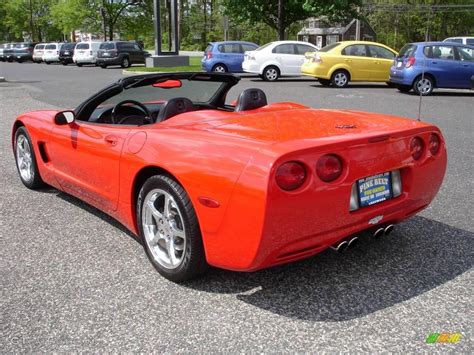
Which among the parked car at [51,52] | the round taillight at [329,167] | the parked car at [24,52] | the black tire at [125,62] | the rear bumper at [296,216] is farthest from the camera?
the parked car at [24,52]

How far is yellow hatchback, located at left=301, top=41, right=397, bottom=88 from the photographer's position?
16.3 metres

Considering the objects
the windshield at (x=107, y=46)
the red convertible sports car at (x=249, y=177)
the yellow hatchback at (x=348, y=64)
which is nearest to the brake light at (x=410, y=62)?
the yellow hatchback at (x=348, y=64)

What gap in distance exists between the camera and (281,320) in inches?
106

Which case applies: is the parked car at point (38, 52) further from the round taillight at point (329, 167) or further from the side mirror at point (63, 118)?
the round taillight at point (329, 167)

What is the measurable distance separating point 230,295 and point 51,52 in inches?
1575

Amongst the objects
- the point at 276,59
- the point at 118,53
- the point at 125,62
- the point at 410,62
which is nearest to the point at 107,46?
the point at 118,53

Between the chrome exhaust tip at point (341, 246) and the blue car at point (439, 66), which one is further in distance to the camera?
the blue car at point (439, 66)

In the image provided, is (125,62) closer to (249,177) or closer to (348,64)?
(348,64)

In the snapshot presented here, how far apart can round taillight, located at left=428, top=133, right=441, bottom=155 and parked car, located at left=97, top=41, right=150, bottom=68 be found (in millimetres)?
29436

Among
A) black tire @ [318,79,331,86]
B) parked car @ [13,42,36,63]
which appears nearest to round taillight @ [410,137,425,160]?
Answer: black tire @ [318,79,331,86]

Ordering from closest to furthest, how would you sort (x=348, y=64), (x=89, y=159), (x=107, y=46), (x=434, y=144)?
(x=434, y=144), (x=89, y=159), (x=348, y=64), (x=107, y=46)

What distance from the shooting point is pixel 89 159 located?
3754 mm

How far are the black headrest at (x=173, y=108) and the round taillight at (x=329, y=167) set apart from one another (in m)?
1.29

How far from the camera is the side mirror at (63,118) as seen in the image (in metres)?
4.06
